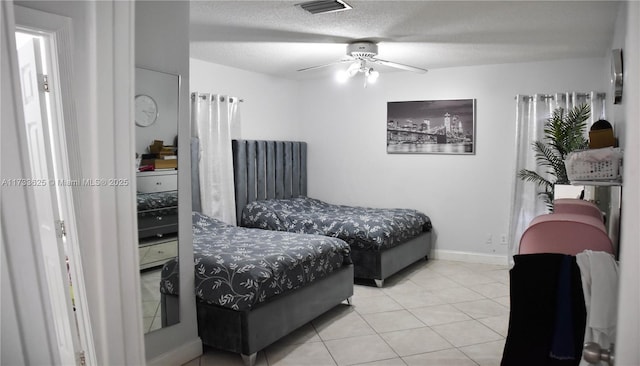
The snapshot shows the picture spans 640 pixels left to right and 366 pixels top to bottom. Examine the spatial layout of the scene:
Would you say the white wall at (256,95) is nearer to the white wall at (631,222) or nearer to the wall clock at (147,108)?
the wall clock at (147,108)

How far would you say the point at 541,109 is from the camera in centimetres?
503

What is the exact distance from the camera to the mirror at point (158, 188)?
6.60 feet

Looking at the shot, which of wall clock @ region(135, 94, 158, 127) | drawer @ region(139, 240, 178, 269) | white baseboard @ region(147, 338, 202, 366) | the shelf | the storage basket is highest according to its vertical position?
wall clock @ region(135, 94, 158, 127)

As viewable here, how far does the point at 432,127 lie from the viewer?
5.60 metres

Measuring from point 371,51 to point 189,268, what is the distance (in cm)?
240

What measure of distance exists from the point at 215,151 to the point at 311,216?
1.23 metres

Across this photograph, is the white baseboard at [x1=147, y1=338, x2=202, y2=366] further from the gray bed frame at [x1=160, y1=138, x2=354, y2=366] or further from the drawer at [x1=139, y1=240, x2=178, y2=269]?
the drawer at [x1=139, y1=240, x2=178, y2=269]

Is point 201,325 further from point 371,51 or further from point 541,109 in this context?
point 541,109

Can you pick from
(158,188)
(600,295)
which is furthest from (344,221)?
(600,295)

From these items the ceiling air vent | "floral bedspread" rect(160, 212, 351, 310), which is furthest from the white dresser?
the ceiling air vent

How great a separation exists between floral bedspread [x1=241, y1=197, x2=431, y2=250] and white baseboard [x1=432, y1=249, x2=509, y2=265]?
14.5 inches

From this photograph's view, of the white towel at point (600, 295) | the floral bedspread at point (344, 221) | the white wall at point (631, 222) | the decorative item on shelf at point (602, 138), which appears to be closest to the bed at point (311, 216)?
the floral bedspread at point (344, 221)

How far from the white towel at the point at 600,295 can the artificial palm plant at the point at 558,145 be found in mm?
2548

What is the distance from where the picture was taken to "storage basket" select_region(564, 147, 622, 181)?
5.41ft
